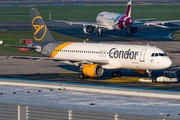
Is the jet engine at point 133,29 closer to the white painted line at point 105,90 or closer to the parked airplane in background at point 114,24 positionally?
the parked airplane in background at point 114,24

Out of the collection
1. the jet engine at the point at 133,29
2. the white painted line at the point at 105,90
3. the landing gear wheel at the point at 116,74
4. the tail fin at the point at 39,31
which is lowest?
the white painted line at the point at 105,90

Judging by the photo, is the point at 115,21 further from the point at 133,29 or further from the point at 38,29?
the point at 38,29

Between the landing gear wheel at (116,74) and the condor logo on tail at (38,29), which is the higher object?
the condor logo on tail at (38,29)

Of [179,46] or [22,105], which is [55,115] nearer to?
[22,105]

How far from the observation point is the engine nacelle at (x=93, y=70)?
240ft

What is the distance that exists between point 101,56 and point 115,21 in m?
58.5

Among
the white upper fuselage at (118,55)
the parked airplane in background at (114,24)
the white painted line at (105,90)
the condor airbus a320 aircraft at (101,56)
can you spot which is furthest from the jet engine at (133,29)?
the white painted line at (105,90)

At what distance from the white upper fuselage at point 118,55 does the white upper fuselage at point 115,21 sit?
176ft

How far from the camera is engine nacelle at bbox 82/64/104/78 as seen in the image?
7325 centimetres

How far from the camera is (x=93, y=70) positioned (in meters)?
73.2

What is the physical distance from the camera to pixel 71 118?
33.2 meters

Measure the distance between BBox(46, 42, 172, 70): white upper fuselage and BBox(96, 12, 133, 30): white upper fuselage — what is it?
2111 inches

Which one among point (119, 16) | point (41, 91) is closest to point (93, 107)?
point (41, 91)

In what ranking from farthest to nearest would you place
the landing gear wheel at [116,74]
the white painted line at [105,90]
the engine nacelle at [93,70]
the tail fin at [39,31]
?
1. the tail fin at [39,31]
2. the landing gear wheel at [116,74]
3. the engine nacelle at [93,70]
4. the white painted line at [105,90]
